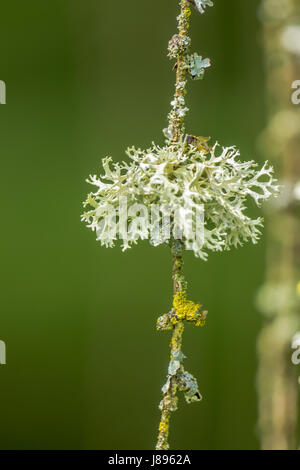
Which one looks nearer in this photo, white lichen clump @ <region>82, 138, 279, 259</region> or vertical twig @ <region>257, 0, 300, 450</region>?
white lichen clump @ <region>82, 138, 279, 259</region>

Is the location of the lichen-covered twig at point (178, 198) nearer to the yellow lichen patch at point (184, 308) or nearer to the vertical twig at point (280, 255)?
the yellow lichen patch at point (184, 308)

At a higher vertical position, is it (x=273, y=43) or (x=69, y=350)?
(x=273, y=43)

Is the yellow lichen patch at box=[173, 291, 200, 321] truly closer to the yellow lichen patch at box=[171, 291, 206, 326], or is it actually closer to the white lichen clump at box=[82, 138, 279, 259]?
the yellow lichen patch at box=[171, 291, 206, 326]

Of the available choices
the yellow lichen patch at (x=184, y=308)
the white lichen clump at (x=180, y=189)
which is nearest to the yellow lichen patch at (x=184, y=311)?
the yellow lichen patch at (x=184, y=308)

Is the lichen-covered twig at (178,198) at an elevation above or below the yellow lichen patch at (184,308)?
above

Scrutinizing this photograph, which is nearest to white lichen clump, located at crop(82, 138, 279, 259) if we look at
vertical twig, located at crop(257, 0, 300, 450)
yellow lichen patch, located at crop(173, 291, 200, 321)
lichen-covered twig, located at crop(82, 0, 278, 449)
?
lichen-covered twig, located at crop(82, 0, 278, 449)

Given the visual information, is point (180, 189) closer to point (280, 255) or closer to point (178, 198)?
point (178, 198)

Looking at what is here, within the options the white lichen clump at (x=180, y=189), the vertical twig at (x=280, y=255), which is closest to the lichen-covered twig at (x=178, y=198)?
the white lichen clump at (x=180, y=189)

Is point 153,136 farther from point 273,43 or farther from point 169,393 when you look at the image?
point 169,393

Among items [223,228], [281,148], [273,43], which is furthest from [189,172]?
[273,43]

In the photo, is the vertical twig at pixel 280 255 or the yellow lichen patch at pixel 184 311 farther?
the vertical twig at pixel 280 255

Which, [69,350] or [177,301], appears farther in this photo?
[69,350]
